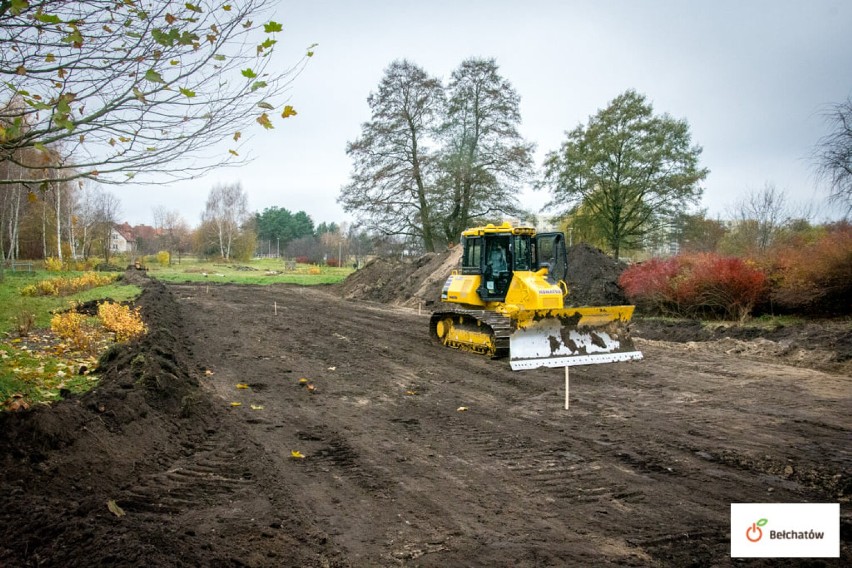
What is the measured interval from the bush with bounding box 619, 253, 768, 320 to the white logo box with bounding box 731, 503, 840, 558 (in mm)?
11937

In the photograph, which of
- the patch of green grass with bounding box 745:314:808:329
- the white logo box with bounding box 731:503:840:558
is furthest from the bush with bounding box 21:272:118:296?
the patch of green grass with bounding box 745:314:808:329

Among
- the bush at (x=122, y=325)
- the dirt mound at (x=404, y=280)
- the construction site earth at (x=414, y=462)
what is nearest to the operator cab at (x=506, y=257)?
the construction site earth at (x=414, y=462)

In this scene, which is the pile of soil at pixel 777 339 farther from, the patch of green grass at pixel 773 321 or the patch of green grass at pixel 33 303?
the patch of green grass at pixel 33 303

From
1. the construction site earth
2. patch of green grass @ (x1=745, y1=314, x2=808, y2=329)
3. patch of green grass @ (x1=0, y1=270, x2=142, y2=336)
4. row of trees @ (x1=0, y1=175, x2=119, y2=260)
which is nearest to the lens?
the construction site earth

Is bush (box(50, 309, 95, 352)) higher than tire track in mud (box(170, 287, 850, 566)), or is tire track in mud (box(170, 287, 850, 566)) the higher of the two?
bush (box(50, 309, 95, 352))

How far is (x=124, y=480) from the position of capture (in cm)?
442

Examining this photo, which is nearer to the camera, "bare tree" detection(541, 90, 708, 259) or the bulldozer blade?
the bulldozer blade

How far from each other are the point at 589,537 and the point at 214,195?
251ft

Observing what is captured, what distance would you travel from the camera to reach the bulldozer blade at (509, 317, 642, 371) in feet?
33.7

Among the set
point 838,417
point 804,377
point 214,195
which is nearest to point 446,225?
point 804,377

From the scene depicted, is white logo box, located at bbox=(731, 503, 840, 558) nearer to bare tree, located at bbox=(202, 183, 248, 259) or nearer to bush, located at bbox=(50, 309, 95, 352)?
bush, located at bbox=(50, 309, 95, 352)

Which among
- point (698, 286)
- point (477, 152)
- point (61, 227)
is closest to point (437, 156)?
point (477, 152)

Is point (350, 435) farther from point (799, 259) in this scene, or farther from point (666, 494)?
point (799, 259)

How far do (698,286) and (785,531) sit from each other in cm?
1319
